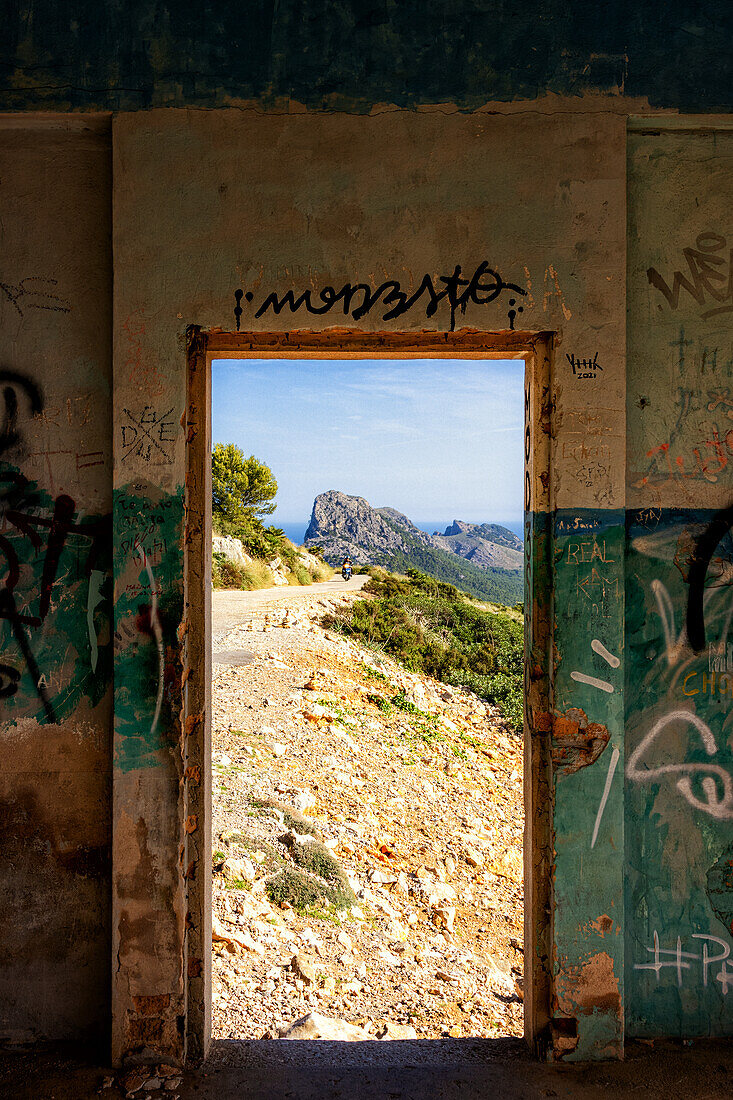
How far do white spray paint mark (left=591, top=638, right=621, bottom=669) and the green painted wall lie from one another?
204 centimetres

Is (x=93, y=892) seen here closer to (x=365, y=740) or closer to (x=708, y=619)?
(x=708, y=619)

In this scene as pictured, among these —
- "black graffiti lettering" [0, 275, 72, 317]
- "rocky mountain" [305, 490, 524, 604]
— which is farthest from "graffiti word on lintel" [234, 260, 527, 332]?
"rocky mountain" [305, 490, 524, 604]

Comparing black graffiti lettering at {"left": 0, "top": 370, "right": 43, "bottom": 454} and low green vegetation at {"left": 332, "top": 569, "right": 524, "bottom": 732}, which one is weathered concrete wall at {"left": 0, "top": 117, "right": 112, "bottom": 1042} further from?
low green vegetation at {"left": 332, "top": 569, "right": 524, "bottom": 732}

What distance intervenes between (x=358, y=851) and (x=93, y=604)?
12.6 ft

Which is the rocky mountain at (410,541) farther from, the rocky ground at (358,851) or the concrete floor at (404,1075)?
the concrete floor at (404,1075)

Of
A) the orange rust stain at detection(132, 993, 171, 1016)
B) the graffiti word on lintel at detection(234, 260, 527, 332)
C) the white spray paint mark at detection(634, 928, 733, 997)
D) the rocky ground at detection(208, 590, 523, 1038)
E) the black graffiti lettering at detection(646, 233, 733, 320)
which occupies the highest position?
the black graffiti lettering at detection(646, 233, 733, 320)

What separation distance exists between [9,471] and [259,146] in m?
1.55

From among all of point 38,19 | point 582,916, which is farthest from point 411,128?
point 582,916

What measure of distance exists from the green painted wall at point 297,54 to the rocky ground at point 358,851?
3813 mm

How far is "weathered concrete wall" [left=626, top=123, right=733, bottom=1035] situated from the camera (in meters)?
2.50

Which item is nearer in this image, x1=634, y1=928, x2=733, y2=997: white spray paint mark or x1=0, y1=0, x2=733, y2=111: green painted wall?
x1=0, y1=0, x2=733, y2=111: green painted wall

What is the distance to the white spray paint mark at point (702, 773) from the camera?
2.55 metres

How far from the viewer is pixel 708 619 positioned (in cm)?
256

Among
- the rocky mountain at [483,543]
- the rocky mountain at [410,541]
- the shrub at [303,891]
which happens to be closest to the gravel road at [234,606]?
the shrub at [303,891]
